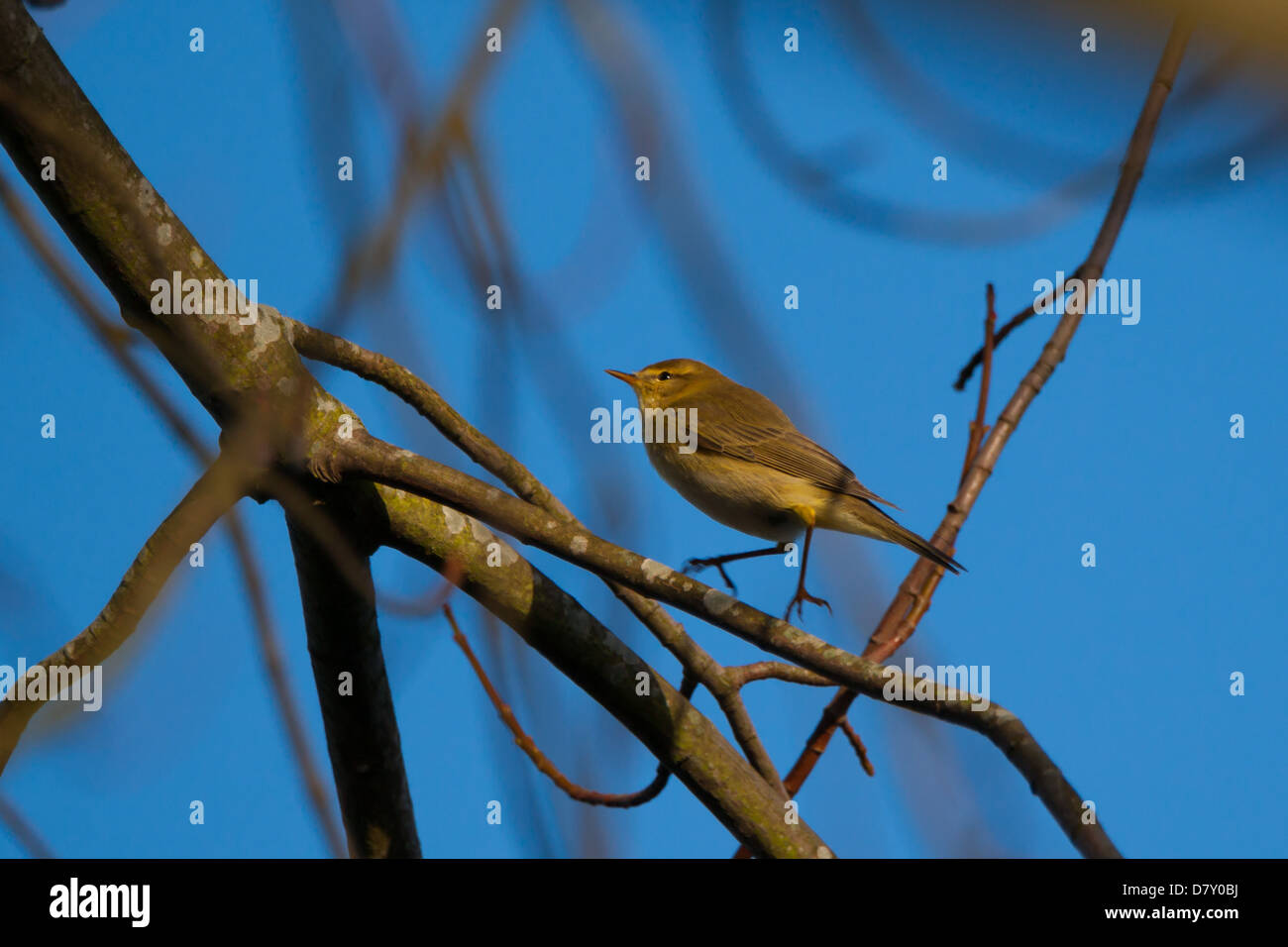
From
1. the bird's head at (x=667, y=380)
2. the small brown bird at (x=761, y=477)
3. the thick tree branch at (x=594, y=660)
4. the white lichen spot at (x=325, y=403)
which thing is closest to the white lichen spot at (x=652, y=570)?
the thick tree branch at (x=594, y=660)

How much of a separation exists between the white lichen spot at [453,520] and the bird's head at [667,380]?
3.06 m

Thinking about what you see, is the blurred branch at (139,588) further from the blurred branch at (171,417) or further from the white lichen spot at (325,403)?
the blurred branch at (171,417)

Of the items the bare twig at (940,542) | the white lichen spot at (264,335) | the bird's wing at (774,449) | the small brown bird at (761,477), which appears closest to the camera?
the white lichen spot at (264,335)

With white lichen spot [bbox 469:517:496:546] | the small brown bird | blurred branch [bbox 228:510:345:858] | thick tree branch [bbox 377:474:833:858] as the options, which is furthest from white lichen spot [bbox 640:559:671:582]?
the small brown bird

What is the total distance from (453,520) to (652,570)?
71 cm

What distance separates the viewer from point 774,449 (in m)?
5.21

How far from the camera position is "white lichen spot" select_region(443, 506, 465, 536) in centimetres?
298

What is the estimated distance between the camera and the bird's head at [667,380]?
605 centimetres

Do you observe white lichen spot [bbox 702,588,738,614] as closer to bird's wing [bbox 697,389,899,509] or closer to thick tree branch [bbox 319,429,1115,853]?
thick tree branch [bbox 319,429,1115,853]

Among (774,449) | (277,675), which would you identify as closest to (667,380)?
(774,449)

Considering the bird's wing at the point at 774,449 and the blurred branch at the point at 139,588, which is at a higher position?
the bird's wing at the point at 774,449

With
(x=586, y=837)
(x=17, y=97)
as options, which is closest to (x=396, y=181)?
(x=586, y=837)
